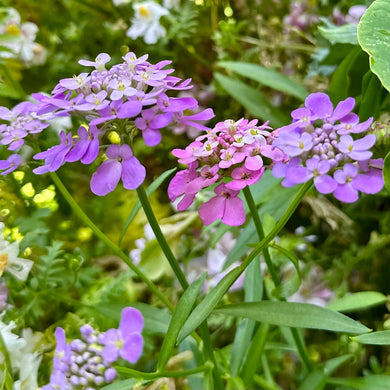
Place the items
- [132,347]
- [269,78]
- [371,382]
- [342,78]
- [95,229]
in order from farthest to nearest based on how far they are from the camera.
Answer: [269,78] → [342,78] → [371,382] → [95,229] → [132,347]

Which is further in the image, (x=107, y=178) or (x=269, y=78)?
(x=269, y=78)

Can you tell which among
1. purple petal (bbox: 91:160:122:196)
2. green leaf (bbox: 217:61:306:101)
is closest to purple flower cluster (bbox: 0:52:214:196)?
purple petal (bbox: 91:160:122:196)

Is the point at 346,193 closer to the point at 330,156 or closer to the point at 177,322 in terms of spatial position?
the point at 330,156

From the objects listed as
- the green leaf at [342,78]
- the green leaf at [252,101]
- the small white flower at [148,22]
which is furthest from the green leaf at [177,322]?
the small white flower at [148,22]

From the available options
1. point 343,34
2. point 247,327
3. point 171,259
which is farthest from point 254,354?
point 343,34

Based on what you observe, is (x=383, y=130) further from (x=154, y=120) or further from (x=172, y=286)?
(x=172, y=286)

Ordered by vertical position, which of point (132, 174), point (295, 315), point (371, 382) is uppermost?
point (132, 174)

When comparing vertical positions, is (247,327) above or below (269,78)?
below
